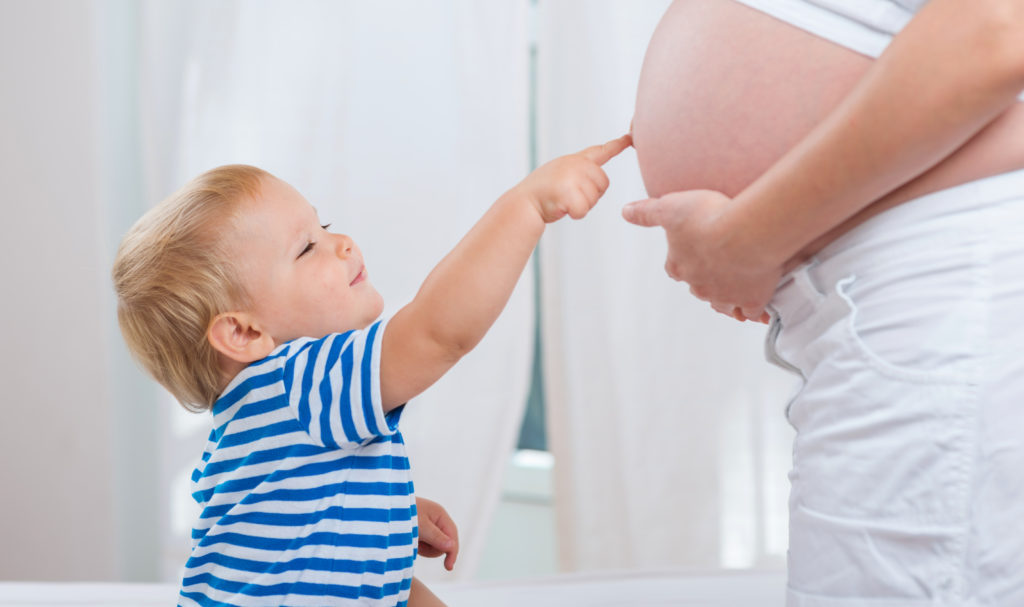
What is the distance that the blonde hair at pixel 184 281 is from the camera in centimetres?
96

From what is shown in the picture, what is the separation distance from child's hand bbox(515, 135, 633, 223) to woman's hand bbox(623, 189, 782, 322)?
0.07 m

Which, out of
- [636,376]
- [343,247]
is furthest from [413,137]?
[343,247]

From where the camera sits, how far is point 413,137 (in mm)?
2004

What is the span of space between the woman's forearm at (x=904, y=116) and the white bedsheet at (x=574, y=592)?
0.75 metres

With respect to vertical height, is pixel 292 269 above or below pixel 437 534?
above

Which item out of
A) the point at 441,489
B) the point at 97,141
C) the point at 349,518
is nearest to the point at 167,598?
the point at 349,518

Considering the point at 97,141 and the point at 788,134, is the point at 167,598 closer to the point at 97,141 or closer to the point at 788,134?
the point at 788,134

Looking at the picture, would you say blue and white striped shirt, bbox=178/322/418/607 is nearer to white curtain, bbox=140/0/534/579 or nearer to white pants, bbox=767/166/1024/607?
white pants, bbox=767/166/1024/607

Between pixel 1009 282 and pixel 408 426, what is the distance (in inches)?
62.8

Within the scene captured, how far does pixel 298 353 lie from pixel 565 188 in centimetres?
32

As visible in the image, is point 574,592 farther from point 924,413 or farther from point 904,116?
point 904,116

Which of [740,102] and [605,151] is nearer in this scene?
[740,102]

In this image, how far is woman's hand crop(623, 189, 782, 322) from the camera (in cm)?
72

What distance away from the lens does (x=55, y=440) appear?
91.5 inches
